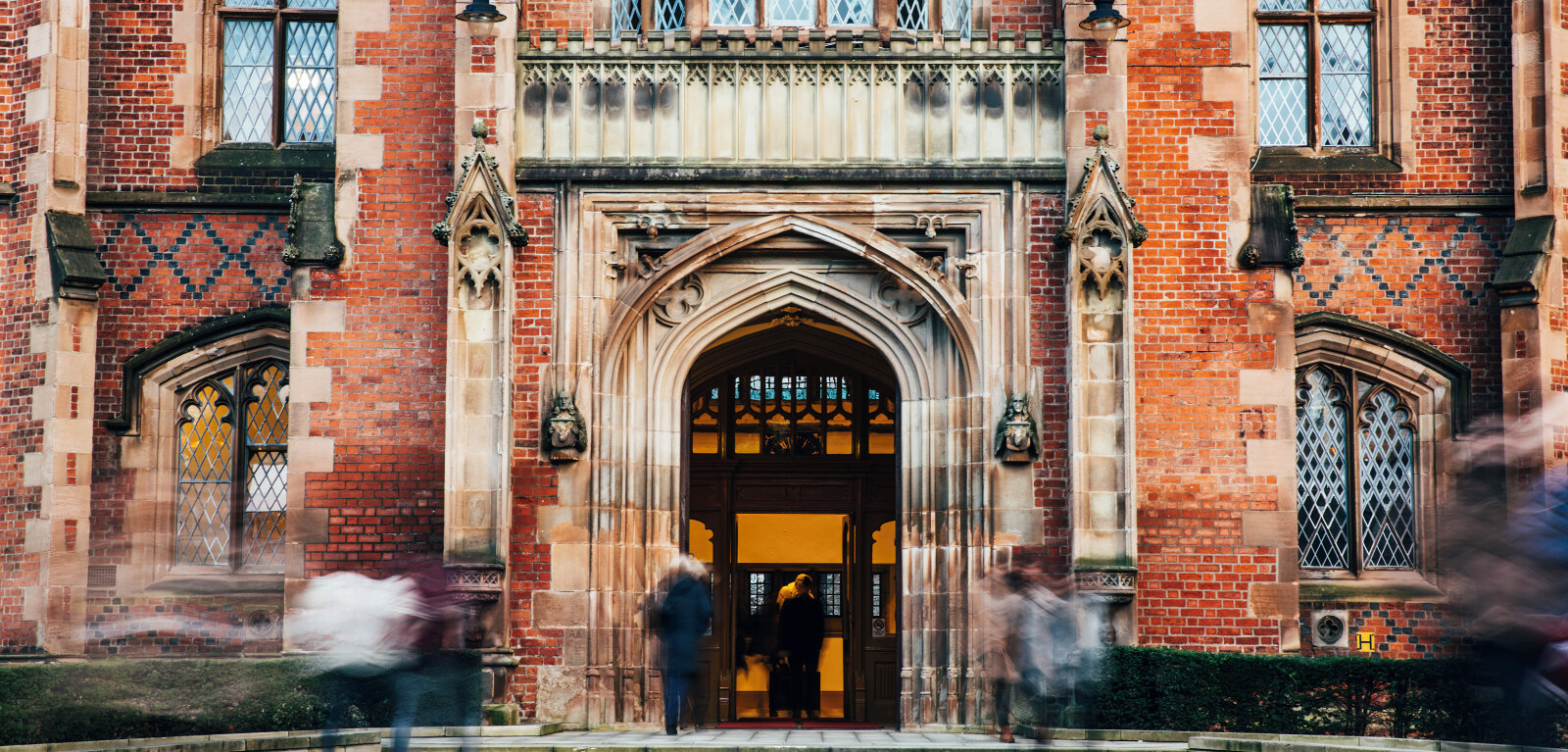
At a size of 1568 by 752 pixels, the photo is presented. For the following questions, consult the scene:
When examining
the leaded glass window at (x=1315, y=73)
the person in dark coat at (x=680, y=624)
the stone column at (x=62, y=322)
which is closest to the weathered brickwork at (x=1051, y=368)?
the person in dark coat at (x=680, y=624)

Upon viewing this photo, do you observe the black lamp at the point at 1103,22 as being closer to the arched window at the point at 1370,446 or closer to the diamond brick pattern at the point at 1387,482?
the arched window at the point at 1370,446

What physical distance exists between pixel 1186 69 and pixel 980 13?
1.93 meters

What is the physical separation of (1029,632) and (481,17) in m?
6.82

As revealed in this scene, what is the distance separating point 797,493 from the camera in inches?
733

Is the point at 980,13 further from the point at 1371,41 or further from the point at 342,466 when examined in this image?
the point at 342,466

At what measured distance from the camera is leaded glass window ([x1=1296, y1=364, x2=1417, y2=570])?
51.4 feet

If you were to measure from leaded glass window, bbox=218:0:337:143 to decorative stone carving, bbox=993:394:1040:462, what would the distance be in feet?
23.4

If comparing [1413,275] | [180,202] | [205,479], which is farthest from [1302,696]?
[180,202]

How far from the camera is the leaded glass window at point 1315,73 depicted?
1625 centimetres

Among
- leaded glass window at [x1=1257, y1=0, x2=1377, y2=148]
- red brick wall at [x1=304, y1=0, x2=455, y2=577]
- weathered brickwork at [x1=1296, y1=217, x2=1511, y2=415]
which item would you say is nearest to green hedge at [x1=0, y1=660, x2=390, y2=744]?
red brick wall at [x1=304, y1=0, x2=455, y2=577]

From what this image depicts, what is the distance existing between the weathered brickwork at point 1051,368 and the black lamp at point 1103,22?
1.42 meters

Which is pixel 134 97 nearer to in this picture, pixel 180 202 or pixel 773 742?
pixel 180 202

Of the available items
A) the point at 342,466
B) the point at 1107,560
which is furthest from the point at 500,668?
the point at 1107,560

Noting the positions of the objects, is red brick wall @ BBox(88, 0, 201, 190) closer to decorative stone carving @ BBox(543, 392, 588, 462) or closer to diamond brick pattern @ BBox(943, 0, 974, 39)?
decorative stone carving @ BBox(543, 392, 588, 462)
